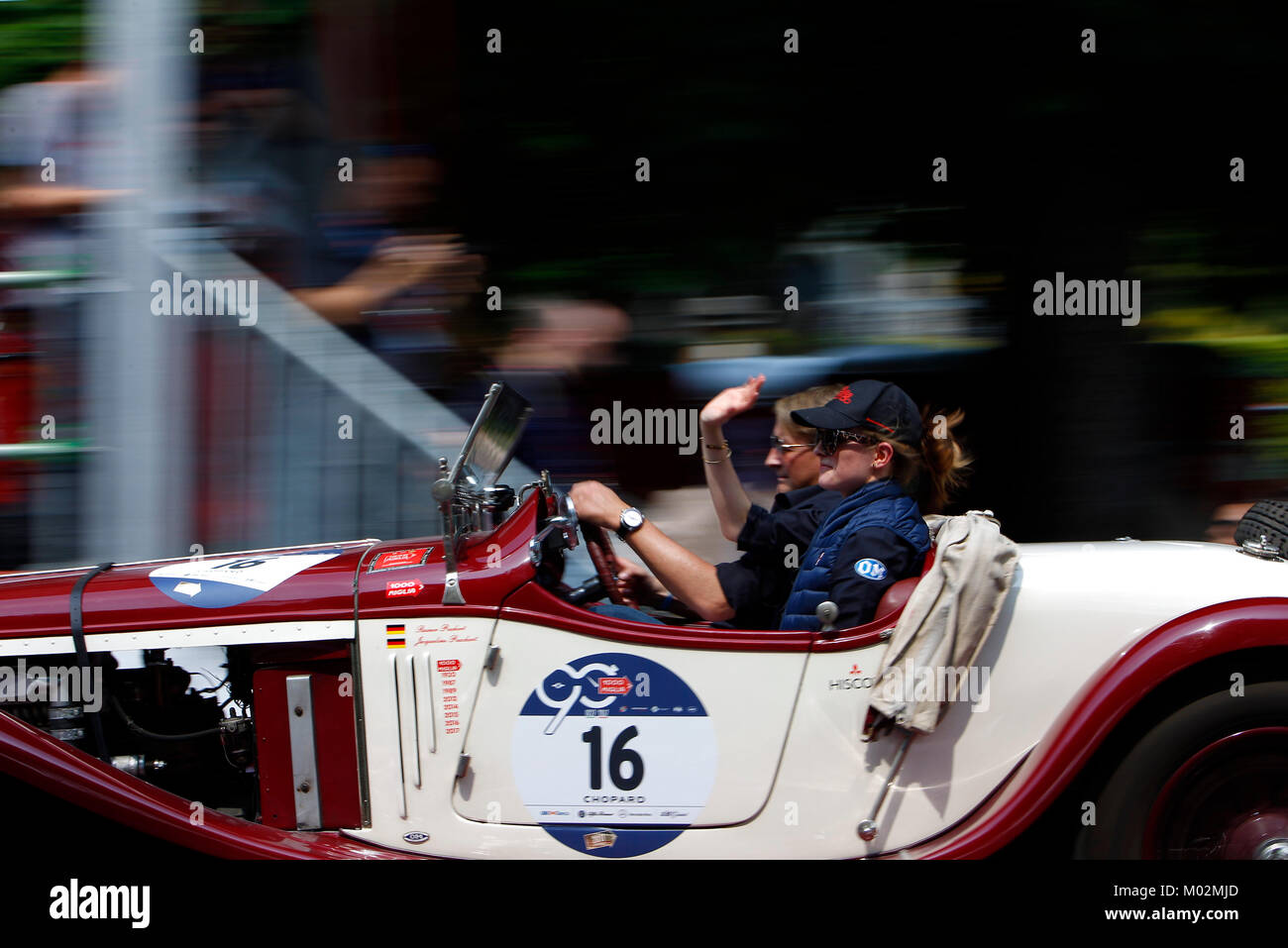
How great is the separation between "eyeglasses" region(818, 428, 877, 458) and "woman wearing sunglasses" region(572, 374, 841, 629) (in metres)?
0.23

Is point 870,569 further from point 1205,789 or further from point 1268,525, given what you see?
point 1268,525

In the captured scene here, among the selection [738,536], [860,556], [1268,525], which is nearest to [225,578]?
[738,536]

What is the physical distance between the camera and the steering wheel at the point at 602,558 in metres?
2.93

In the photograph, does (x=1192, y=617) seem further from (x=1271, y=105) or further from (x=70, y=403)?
(x=70, y=403)

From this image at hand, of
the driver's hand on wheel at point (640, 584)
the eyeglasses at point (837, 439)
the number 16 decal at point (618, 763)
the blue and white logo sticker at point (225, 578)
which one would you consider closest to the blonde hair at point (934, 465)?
the eyeglasses at point (837, 439)

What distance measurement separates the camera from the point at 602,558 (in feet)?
9.73

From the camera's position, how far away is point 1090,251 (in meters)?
4.10
